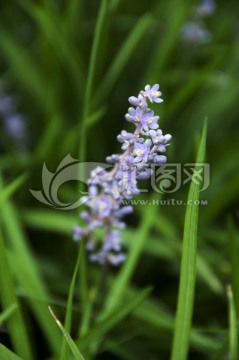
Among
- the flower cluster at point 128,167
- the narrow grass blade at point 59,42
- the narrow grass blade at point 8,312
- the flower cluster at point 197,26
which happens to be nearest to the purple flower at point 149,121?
the flower cluster at point 128,167

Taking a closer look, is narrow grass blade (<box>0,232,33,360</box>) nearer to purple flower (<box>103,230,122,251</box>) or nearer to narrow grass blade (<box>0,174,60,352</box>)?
narrow grass blade (<box>0,174,60,352</box>)

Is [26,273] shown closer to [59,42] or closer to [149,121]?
[149,121]

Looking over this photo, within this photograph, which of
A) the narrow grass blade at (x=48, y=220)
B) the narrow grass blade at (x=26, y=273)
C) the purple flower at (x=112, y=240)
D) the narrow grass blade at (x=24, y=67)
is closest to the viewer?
Answer: the purple flower at (x=112, y=240)

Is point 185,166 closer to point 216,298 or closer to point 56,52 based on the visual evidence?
point 216,298

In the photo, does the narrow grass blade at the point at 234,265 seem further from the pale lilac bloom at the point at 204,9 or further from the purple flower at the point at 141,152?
the pale lilac bloom at the point at 204,9

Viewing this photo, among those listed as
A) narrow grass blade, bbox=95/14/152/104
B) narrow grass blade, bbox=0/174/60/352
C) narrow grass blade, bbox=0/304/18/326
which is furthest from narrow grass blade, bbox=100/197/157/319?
narrow grass blade, bbox=95/14/152/104

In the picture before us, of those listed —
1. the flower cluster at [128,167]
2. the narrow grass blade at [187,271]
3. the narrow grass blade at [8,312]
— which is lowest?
the narrow grass blade at [8,312]

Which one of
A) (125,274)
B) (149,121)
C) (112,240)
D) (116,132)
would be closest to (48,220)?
(125,274)
